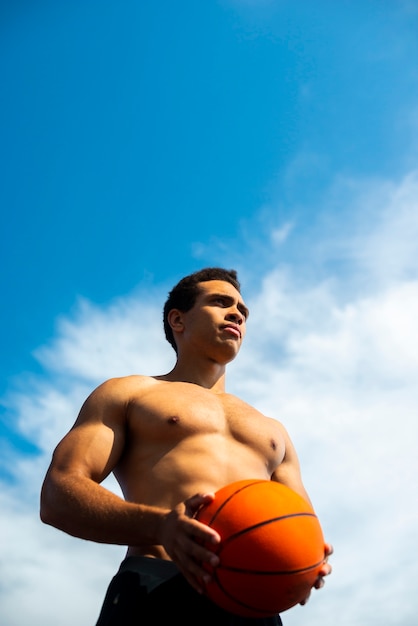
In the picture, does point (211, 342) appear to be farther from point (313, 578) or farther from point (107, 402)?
point (313, 578)

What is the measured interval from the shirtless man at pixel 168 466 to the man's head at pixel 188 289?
0.68ft

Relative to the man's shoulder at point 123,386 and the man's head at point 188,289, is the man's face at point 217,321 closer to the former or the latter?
the man's head at point 188,289

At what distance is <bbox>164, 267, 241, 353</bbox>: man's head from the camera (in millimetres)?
6363

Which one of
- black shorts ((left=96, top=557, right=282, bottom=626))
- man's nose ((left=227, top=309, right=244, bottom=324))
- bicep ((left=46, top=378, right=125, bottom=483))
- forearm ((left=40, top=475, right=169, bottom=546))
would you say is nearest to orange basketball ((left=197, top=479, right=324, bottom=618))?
forearm ((left=40, top=475, right=169, bottom=546))

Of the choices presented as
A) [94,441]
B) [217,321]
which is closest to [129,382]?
[94,441]

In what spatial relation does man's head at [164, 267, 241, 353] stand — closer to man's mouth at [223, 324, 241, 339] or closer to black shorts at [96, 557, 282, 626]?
man's mouth at [223, 324, 241, 339]

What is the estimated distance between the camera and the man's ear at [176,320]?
621 cm

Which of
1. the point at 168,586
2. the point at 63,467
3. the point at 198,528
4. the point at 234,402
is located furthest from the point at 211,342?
the point at 198,528

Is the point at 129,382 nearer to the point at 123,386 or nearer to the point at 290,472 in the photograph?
the point at 123,386

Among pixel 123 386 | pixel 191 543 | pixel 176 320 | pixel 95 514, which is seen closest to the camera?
pixel 191 543

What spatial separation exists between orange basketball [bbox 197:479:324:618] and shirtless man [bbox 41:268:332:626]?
0.11m

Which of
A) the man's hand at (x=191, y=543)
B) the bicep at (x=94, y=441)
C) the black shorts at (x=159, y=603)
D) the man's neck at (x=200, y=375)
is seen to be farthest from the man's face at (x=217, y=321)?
the man's hand at (x=191, y=543)

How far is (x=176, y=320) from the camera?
20.7 feet

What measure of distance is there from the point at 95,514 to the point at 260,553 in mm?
1113
